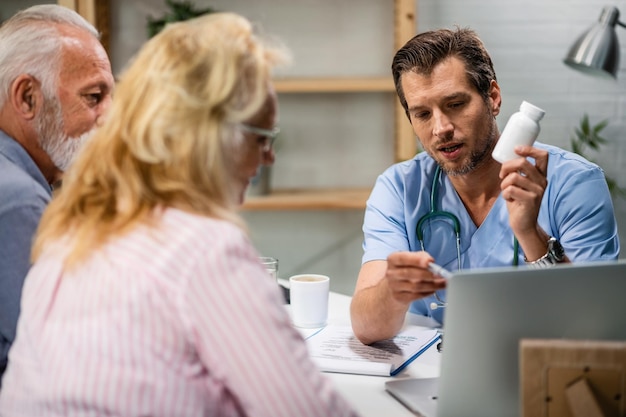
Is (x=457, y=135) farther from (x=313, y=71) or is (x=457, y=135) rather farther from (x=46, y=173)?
(x=313, y=71)

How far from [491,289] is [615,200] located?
2.31 meters

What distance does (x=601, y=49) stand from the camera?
230cm

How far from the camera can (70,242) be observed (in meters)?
0.79

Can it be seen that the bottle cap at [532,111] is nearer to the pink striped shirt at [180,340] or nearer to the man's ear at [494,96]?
the man's ear at [494,96]

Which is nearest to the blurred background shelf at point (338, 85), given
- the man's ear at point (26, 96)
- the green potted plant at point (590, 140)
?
the green potted plant at point (590, 140)

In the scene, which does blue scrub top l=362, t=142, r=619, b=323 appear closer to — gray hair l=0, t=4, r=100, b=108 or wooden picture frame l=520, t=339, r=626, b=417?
wooden picture frame l=520, t=339, r=626, b=417

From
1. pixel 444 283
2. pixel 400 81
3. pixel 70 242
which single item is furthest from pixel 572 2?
pixel 70 242

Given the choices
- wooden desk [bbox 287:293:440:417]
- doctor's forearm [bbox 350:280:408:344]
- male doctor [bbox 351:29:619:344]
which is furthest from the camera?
male doctor [bbox 351:29:619:344]

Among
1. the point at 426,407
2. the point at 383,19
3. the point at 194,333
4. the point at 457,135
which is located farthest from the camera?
the point at 383,19

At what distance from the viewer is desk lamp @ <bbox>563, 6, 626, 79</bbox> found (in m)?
2.30

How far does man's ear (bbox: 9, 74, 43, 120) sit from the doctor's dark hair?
834mm

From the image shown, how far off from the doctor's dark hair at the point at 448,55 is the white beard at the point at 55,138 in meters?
0.77

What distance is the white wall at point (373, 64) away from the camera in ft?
9.64

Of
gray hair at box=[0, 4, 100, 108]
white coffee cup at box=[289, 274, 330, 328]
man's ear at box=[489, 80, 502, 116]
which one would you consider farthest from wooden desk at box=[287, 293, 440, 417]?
gray hair at box=[0, 4, 100, 108]
